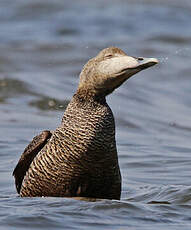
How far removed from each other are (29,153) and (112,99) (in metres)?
8.55

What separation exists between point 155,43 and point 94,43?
1.76m

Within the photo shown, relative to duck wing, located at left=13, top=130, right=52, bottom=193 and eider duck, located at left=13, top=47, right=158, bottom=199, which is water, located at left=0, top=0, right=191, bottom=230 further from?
duck wing, located at left=13, top=130, right=52, bottom=193

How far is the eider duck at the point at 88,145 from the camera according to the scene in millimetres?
7859

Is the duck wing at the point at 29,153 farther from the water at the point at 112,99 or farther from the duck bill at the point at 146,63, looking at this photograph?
the duck bill at the point at 146,63

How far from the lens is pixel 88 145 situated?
7871mm

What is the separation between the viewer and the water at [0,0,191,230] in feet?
25.8

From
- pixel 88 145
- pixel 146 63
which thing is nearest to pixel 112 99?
pixel 88 145

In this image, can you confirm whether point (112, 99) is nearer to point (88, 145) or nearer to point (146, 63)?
point (88, 145)

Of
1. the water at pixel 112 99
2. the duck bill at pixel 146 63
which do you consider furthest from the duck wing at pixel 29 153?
the duck bill at pixel 146 63

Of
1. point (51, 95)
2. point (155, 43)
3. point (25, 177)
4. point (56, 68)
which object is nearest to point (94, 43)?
point (155, 43)

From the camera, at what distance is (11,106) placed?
15570 mm

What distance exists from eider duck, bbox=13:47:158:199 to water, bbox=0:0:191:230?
0.15 metres

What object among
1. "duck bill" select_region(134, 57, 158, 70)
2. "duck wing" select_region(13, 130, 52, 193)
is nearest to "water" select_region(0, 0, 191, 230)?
"duck wing" select_region(13, 130, 52, 193)

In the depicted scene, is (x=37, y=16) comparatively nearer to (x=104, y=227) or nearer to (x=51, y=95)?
(x=51, y=95)
